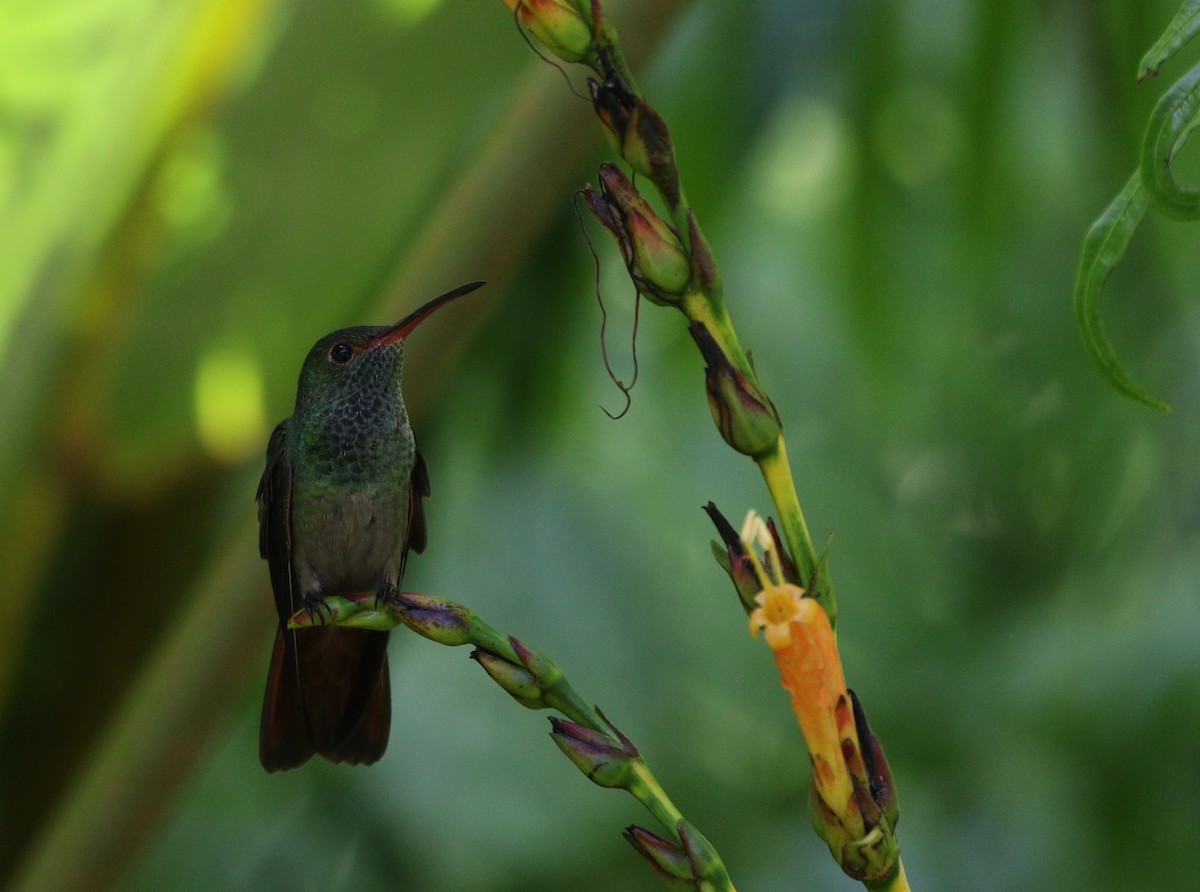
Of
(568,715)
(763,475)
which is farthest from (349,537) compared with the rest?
(763,475)

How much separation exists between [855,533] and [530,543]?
1.82ft

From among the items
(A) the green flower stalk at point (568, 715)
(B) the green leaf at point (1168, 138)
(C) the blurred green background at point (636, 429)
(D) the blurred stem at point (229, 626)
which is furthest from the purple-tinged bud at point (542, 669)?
(C) the blurred green background at point (636, 429)

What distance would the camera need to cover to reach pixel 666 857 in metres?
0.55

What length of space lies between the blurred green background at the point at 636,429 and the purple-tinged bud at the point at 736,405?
1094mm

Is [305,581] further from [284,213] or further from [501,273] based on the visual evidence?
[284,213]

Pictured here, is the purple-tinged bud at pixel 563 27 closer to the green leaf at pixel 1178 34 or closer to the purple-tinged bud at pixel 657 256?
the purple-tinged bud at pixel 657 256

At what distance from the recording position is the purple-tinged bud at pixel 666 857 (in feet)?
1.79

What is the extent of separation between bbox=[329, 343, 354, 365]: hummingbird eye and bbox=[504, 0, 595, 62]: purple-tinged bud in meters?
0.56

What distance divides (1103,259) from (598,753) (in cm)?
32

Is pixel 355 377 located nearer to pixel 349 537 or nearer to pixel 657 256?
pixel 349 537

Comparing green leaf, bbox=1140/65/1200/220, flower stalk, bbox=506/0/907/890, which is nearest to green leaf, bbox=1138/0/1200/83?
green leaf, bbox=1140/65/1200/220

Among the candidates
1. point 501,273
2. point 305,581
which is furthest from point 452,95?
point 305,581

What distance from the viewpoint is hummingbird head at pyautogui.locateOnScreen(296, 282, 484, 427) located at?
1.08 m

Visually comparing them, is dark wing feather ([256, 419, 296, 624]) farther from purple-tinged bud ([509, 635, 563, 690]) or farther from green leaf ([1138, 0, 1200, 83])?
green leaf ([1138, 0, 1200, 83])
